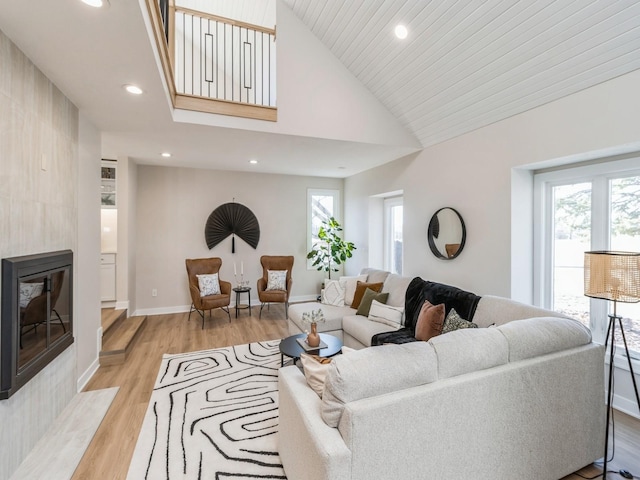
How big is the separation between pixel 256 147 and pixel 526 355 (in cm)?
365

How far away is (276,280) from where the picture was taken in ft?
17.9

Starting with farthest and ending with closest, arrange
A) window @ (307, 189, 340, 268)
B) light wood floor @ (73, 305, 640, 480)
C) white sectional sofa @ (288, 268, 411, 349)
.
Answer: window @ (307, 189, 340, 268)
white sectional sofa @ (288, 268, 411, 349)
light wood floor @ (73, 305, 640, 480)

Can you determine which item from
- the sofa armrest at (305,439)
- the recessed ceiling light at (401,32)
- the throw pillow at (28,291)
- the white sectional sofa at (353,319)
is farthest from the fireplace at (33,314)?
the recessed ceiling light at (401,32)

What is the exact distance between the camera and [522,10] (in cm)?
227

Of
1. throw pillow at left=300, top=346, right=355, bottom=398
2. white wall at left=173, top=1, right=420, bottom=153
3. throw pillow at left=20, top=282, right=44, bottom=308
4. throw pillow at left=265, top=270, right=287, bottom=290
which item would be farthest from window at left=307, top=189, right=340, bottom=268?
throw pillow at left=300, top=346, right=355, bottom=398

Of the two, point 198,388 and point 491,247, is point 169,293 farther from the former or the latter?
point 491,247

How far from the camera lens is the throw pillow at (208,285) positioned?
490 cm

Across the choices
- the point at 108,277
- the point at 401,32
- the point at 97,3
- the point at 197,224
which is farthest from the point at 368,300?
the point at 108,277

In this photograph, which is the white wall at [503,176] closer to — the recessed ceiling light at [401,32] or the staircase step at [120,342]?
the recessed ceiling light at [401,32]

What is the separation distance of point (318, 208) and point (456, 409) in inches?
211

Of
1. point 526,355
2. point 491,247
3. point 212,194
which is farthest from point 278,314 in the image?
point 526,355

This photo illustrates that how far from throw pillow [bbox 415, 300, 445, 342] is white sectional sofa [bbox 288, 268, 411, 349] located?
0.48 meters

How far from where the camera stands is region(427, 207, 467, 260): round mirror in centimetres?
377

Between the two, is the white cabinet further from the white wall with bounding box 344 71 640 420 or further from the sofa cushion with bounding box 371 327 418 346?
the white wall with bounding box 344 71 640 420
